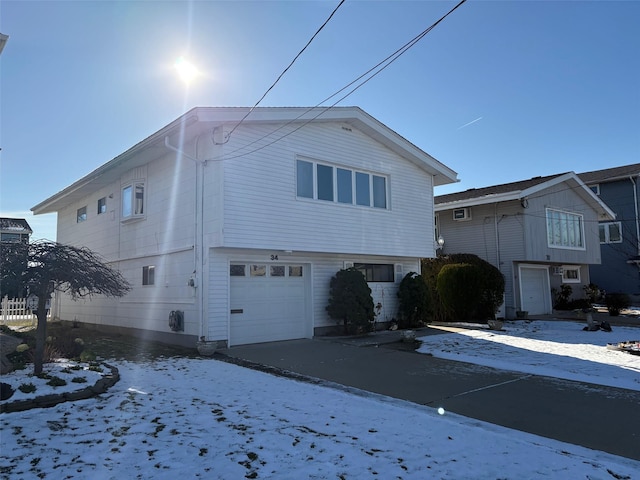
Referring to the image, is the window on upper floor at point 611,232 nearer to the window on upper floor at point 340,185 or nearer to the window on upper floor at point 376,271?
the window on upper floor at point 376,271

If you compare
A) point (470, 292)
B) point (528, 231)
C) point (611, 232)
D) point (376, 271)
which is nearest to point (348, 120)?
point (376, 271)

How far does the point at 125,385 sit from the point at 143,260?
7595 mm

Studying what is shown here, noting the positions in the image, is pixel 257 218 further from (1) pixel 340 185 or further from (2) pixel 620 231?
(2) pixel 620 231

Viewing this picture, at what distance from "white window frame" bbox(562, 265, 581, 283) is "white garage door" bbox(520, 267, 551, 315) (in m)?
2.44

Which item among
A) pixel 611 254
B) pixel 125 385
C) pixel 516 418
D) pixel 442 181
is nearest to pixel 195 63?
pixel 125 385

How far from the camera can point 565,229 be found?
75.0ft

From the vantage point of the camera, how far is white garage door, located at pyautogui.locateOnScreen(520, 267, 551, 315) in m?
21.1

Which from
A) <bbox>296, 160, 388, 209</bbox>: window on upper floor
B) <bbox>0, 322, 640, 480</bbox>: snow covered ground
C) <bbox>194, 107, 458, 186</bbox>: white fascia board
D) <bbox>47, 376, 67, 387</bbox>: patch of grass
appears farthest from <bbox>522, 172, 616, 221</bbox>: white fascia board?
<bbox>47, 376, 67, 387</bbox>: patch of grass

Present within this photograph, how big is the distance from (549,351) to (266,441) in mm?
8509

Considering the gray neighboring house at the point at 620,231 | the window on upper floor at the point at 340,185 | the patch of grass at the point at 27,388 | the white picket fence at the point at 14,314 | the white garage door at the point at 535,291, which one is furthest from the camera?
the gray neighboring house at the point at 620,231

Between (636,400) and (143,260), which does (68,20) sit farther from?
(636,400)

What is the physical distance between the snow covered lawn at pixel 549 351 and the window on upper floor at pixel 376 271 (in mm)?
2707

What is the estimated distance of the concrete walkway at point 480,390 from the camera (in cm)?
526

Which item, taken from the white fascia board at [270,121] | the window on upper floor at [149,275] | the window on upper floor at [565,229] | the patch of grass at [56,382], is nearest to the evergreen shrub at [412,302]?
the white fascia board at [270,121]
